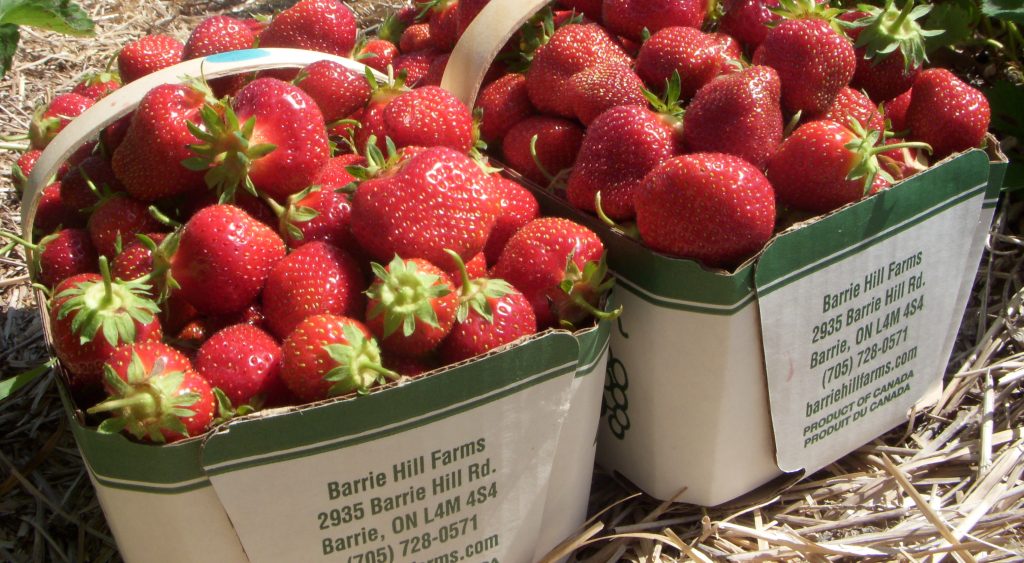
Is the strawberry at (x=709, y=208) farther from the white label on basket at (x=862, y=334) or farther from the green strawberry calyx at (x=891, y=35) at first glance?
the green strawberry calyx at (x=891, y=35)

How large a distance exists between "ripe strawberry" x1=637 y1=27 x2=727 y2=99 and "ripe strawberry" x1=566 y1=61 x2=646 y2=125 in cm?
4

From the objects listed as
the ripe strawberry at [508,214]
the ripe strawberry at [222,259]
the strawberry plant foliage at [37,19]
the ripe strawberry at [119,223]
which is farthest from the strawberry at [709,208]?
the strawberry plant foliage at [37,19]

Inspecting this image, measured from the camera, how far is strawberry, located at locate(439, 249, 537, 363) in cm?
119

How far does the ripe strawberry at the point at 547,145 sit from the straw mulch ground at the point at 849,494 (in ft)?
1.83

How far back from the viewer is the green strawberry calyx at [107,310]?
114 cm

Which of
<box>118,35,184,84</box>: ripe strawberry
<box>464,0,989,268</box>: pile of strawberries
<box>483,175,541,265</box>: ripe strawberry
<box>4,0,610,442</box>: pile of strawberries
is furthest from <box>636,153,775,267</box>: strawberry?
<box>118,35,184,84</box>: ripe strawberry

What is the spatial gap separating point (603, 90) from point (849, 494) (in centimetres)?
80

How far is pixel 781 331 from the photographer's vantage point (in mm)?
1349

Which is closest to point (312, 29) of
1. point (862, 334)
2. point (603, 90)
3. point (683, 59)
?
point (603, 90)

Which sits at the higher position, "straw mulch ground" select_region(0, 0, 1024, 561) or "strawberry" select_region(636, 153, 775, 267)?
"strawberry" select_region(636, 153, 775, 267)

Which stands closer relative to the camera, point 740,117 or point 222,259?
point 222,259

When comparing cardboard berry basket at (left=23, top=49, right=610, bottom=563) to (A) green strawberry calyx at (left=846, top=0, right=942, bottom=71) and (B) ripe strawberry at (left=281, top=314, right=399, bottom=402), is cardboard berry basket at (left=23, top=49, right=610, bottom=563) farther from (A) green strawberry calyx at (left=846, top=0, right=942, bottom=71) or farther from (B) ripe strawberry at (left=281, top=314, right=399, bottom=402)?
(A) green strawberry calyx at (left=846, top=0, right=942, bottom=71)

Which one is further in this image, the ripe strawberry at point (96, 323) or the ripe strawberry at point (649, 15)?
the ripe strawberry at point (649, 15)

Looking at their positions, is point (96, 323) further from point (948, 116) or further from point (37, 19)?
point (948, 116)
